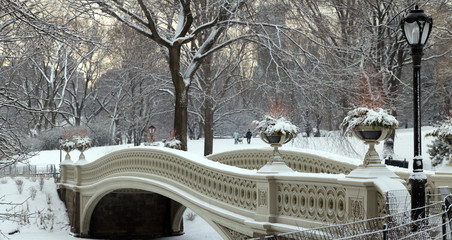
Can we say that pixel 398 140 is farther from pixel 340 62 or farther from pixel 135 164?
pixel 135 164

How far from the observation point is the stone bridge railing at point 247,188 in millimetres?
9984

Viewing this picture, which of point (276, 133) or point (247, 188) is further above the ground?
point (276, 133)

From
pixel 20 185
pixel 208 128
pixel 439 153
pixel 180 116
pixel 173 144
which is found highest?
pixel 180 116

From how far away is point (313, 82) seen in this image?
22047 millimetres

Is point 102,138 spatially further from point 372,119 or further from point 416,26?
point 416,26

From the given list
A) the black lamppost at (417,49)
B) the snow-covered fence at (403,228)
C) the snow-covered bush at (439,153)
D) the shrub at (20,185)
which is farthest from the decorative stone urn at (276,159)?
the shrub at (20,185)

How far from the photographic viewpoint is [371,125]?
9.20 m

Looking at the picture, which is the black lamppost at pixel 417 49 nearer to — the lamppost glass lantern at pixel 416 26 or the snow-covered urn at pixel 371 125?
the lamppost glass lantern at pixel 416 26

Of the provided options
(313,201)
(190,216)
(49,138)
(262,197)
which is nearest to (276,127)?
(262,197)

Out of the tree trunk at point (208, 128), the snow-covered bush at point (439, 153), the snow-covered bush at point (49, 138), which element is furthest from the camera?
the snow-covered bush at point (49, 138)

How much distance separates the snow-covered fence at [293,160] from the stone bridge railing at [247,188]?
0.08 ft

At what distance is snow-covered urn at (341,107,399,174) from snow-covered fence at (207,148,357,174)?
6.25 meters

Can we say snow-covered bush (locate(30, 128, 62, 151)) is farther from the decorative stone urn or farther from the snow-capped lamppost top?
the snow-capped lamppost top

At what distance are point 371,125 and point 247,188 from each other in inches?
172
